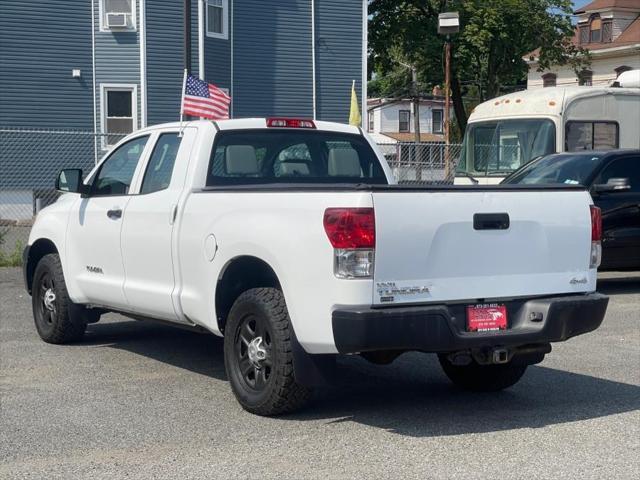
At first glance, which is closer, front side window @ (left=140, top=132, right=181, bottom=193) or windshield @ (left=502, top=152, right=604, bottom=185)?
front side window @ (left=140, top=132, right=181, bottom=193)

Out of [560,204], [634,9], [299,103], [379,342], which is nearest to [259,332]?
[379,342]

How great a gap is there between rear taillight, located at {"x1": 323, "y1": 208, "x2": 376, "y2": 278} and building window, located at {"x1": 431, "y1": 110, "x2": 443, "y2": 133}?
83.4 metres

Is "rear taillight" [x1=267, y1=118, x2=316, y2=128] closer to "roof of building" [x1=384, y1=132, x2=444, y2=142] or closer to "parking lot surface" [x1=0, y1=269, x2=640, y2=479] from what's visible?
"parking lot surface" [x1=0, y1=269, x2=640, y2=479]

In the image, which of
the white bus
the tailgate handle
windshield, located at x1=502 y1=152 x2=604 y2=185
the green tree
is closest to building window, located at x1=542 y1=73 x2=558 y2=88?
the green tree

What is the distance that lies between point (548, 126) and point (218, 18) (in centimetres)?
1495

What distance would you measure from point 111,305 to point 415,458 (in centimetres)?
356

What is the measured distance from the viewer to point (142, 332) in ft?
34.7

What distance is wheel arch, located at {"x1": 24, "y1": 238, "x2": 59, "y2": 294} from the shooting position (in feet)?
32.6

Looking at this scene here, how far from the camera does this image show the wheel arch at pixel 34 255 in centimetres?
992

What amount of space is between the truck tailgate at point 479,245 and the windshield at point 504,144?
12.1m

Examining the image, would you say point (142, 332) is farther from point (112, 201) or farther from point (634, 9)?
point (634, 9)

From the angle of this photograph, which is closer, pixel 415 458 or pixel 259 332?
pixel 415 458

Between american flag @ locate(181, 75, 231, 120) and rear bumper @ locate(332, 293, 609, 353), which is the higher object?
american flag @ locate(181, 75, 231, 120)

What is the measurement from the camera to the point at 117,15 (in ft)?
99.3
